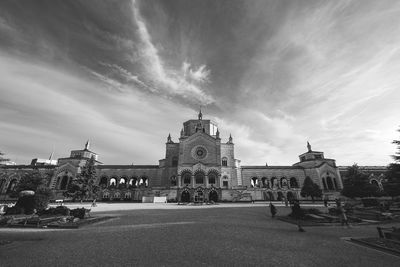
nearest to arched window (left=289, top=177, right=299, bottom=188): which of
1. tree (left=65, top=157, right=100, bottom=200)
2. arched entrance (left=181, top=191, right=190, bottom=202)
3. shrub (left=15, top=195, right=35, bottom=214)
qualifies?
arched entrance (left=181, top=191, right=190, bottom=202)

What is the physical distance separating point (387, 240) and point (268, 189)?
142ft

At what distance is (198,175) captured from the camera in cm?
4672

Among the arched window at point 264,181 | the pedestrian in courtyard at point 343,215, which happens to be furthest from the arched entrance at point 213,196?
the pedestrian in courtyard at point 343,215

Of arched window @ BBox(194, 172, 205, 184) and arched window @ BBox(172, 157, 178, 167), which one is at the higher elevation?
arched window @ BBox(172, 157, 178, 167)

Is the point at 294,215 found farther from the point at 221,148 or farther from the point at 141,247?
the point at 221,148

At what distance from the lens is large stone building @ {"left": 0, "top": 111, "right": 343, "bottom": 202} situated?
44750 millimetres

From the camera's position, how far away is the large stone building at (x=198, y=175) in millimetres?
44750

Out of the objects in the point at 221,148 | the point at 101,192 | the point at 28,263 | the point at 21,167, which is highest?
the point at 221,148

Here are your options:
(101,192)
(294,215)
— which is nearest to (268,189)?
(294,215)

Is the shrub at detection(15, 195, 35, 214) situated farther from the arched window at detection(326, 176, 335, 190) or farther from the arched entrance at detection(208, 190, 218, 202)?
the arched window at detection(326, 176, 335, 190)

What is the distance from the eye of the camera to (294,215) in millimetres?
15219

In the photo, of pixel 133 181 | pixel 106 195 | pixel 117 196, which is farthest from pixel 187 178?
pixel 106 195

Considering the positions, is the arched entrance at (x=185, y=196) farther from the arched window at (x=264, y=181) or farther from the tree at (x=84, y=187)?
the arched window at (x=264, y=181)

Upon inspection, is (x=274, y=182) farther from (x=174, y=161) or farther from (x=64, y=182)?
(x=64, y=182)
